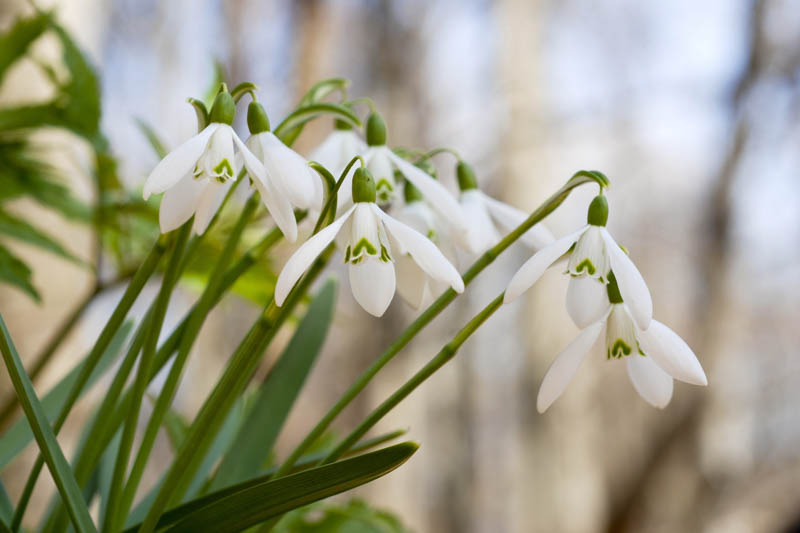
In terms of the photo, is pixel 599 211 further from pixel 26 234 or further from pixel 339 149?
pixel 26 234

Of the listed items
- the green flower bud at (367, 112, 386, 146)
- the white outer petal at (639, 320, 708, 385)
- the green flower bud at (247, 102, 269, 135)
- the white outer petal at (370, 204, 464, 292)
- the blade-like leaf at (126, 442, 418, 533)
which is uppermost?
the green flower bud at (367, 112, 386, 146)

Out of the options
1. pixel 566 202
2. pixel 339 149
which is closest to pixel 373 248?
pixel 339 149

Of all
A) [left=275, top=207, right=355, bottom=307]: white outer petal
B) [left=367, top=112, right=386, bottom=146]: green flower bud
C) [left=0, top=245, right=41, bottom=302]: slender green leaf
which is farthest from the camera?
[left=0, top=245, right=41, bottom=302]: slender green leaf

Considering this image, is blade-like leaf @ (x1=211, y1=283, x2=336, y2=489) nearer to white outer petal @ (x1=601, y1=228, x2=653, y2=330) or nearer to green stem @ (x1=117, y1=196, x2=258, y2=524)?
green stem @ (x1=117, y1=196, x2=258, y2=524)

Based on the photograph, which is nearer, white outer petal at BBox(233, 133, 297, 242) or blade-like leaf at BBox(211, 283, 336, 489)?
white outer petal at BBox(233, 133, 297, 242)

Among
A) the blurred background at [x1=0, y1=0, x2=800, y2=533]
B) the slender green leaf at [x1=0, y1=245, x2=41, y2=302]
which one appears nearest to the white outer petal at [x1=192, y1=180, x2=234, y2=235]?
the slender green leaf at [x1=0, y1=245, x2=41, y2=302]

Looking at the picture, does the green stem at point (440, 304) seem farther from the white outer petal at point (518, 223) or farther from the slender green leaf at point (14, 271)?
the slender green leaf at point (14, 271)

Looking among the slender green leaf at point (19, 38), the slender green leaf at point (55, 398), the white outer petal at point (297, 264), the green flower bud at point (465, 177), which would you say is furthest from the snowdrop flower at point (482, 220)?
the slender green leaf at point (19, 38)
